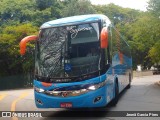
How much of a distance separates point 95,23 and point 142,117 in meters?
3.47

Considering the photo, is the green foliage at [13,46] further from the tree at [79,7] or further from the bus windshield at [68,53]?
the bus windshield at [68,53]

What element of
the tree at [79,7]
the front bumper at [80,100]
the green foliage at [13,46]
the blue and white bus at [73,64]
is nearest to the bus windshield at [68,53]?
the blue and white bus at [73,64]

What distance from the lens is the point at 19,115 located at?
10531 millimetres

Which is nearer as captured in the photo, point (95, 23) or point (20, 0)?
point (95, 23)

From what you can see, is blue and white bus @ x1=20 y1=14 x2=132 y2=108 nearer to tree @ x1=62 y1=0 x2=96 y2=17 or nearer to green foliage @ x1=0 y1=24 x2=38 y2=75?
green foliage @ x1=0 y1=24 x2=38 y2=75

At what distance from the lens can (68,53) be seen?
970cm

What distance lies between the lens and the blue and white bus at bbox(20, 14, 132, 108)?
926 cm

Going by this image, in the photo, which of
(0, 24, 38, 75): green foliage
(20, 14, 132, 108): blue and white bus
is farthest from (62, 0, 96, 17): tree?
(20, 14, 132, 108): blue and white bus

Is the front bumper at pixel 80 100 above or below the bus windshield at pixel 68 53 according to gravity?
below

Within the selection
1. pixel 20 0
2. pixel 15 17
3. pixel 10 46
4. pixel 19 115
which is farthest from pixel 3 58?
pixel 19 115

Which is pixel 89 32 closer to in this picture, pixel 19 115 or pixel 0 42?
pixel 19 115

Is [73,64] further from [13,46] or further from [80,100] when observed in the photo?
[13,46]

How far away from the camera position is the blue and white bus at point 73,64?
9258 mm

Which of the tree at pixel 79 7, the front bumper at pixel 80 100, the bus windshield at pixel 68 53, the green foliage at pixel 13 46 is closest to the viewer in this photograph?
the front bumper at pixel 80 100
